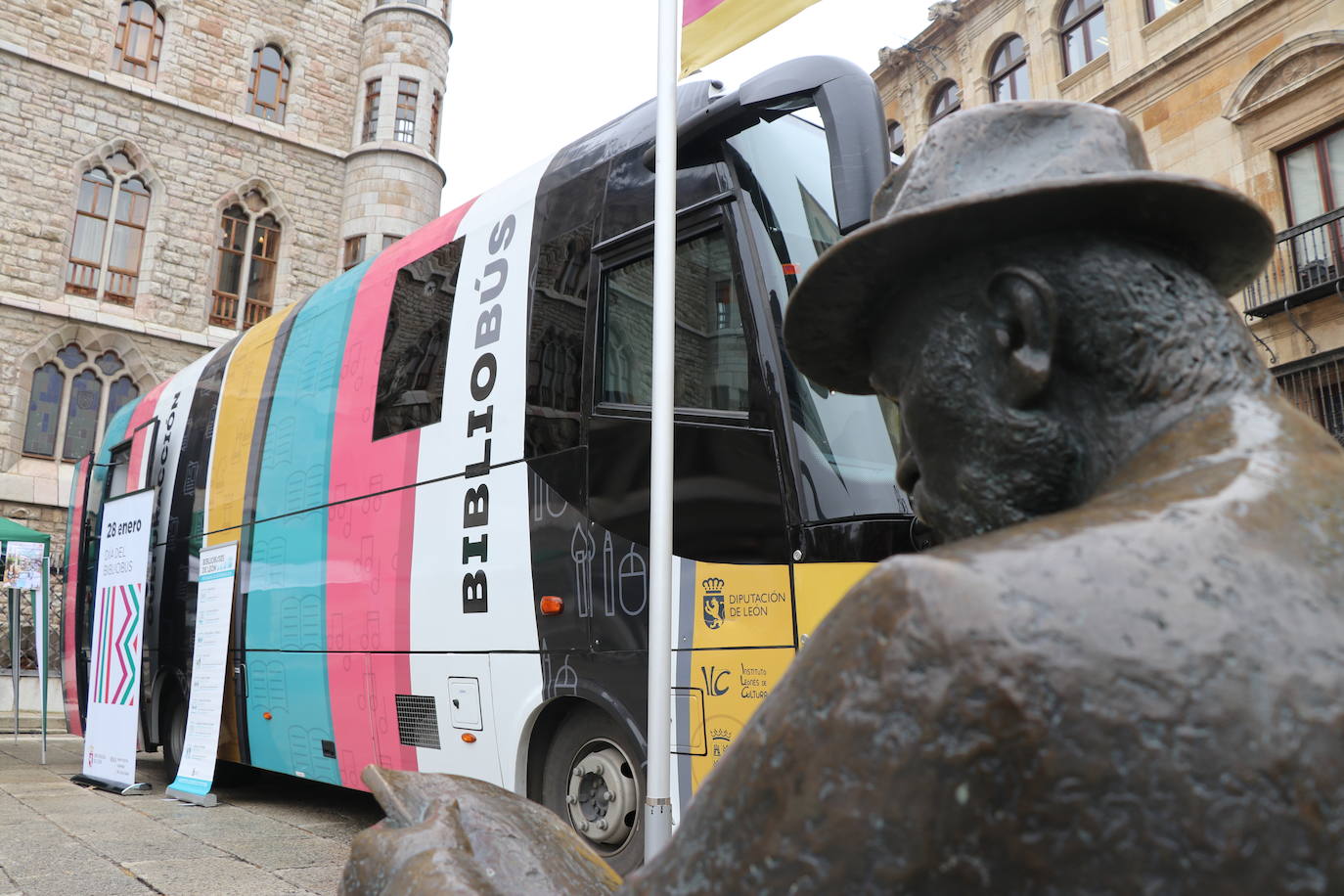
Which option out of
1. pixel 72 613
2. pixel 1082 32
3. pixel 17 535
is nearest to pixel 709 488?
pixel 72 613

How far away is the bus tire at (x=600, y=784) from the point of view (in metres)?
3.68

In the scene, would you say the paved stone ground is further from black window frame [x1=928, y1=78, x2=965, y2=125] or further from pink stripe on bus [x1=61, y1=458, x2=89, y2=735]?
black window frame [x1=928, y1=78, x2=965, y2=125]

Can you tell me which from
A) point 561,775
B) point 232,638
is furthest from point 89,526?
point 561,775

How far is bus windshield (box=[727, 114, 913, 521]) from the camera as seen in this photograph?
10.4 feet

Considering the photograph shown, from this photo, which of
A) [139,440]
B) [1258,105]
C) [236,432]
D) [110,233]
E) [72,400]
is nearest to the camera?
[236,432]

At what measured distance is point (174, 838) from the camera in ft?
17.4

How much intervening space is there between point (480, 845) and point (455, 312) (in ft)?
14.0

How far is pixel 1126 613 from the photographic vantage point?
1.86 feet

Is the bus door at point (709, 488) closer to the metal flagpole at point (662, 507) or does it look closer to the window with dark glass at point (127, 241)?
the metal flagpole at point (662, 507)

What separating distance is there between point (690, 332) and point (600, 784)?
176cm

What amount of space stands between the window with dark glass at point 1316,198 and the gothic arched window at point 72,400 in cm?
2175

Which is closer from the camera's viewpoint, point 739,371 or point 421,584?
point 739,371

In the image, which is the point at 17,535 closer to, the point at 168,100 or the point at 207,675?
the point at 207,675

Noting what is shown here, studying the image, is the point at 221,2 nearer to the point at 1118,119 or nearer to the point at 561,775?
the point at 561,775
